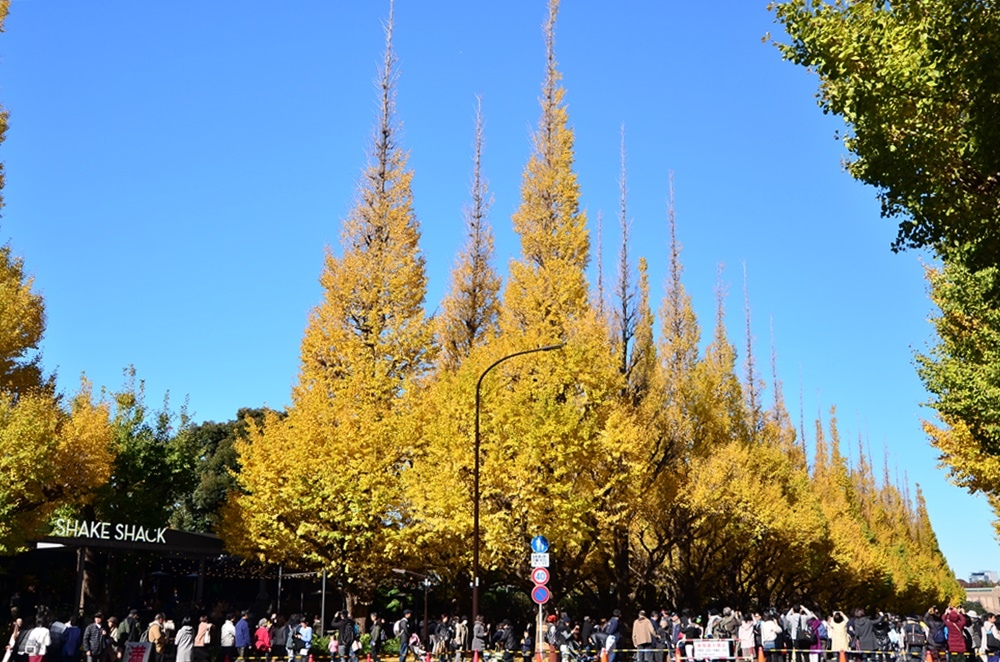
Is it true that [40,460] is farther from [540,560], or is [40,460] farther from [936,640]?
[936,640]

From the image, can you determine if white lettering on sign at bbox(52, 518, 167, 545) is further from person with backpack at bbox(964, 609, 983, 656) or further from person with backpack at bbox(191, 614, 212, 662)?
person with backpack at bbox(964, 609, 983, 656)

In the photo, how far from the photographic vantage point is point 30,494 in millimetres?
23406

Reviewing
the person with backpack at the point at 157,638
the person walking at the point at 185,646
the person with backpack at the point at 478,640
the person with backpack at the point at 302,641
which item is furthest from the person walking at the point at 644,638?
the person with backpack at the point at 157,638

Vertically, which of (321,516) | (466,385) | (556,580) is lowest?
(556,580)

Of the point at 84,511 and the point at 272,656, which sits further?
the point at 84,511

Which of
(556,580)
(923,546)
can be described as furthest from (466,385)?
(923,546)

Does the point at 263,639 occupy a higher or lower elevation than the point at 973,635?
lower

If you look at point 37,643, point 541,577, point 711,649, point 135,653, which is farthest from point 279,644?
point 711,649

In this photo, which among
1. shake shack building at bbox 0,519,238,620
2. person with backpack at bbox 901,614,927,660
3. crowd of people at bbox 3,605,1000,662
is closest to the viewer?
crowd of people at bbox 3,605,1000,662

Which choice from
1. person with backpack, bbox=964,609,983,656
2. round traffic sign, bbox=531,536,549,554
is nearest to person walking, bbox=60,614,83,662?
round traffic sign, bbox=531,536,549,554

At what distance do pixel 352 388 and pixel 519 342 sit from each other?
17.3ft

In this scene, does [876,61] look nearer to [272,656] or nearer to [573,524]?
[573,524]

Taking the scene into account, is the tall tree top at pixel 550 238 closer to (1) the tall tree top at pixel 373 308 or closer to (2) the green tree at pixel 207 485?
(1) the tall tree top at pixel 373 308

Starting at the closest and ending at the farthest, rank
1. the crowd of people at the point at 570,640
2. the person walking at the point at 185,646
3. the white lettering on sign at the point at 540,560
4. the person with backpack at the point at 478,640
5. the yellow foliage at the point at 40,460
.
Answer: the person walking at the point at 185,646 < the crowd of people at the point at 570,640 < the white lettering on sign at the point at 540,560 < the person with backpack at the point at 478,640 < the yellow foliage at the point at 40,460
